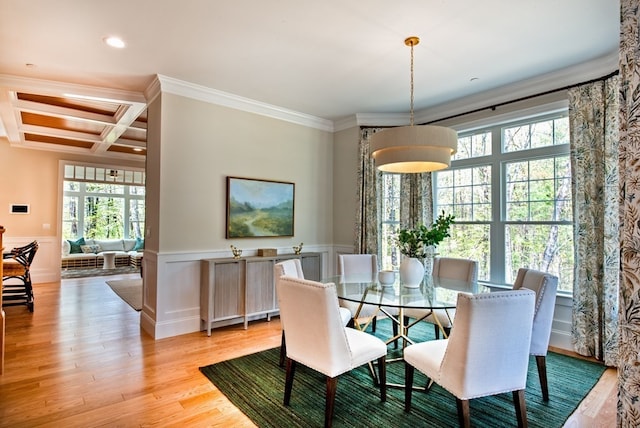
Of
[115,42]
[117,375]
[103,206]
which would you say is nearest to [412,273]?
[117,375]

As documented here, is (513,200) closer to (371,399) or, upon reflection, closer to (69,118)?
(371,399)

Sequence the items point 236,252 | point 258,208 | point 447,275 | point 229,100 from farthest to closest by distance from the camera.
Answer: point 258,208 → point 229,100 → point 236,252 → point 447,275

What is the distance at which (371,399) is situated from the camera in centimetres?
253

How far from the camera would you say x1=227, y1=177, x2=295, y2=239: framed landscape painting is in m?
4.45

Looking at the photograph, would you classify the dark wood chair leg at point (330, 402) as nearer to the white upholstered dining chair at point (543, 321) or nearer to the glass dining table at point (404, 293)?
the glass dining table at point (404, 293)

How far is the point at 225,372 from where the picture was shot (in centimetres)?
297

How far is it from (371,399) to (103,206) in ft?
33.8

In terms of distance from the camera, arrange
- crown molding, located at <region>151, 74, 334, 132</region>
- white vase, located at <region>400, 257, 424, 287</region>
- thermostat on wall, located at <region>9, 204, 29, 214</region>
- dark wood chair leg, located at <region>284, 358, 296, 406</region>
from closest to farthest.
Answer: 1. dark wood chair leg, located at <region>284, 358, 296, 406</region>
2. white vase, located at <region>400, 257, 424, 287</region>
3. crown molding, located at <region>151, 74, 334, 132</region>
4. thermostat on wall, located at <region>9, 204, 29, 214</region>

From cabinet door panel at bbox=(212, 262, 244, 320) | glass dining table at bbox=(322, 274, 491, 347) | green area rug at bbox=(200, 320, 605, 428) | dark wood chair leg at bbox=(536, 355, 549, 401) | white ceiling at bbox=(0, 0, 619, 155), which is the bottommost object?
green area rug at bbox=(200, 320, 605, 428)

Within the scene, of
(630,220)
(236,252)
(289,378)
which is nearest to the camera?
(630,220)

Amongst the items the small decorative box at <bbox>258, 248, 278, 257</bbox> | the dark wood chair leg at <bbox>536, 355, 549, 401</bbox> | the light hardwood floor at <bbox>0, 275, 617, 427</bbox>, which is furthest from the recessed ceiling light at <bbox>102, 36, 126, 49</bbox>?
the dark wood chair leg at <bbox>536, 355, 549, 401</bbox>

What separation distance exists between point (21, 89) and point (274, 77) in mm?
2947

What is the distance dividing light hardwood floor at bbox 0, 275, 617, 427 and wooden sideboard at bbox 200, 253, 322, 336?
0.59 feet

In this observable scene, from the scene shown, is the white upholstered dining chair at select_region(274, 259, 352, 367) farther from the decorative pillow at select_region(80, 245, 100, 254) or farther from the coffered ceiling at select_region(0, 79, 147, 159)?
the decorative pillow at select_region(80, 245, 100, 254)
